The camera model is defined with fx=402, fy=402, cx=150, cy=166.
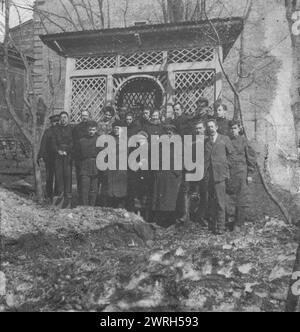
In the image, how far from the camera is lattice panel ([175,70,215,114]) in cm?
788

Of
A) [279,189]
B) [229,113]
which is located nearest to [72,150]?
[279,189]

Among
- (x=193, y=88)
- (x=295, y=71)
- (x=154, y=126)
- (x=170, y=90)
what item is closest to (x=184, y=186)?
(x=154, y=126)

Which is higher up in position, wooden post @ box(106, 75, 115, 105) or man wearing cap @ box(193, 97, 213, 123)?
wooden post @ box(106, 75, 115, 105)

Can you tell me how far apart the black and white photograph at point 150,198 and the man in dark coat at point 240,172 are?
2 cm

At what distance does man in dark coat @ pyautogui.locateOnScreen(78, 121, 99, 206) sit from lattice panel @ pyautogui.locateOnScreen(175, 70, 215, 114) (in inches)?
92.6

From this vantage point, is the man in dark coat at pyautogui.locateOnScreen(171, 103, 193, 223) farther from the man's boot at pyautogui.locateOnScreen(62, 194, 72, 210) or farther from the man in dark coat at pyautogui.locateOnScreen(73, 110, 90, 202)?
the man's boot at pyautogui.locateOnScreen(62, 194, 72, 210)

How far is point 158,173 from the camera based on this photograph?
625 centimetres

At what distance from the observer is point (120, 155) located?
646 centimetres

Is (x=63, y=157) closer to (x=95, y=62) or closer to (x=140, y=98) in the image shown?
(x=95, y=62)

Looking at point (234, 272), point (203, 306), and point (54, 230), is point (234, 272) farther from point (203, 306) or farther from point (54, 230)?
point (54, 230)

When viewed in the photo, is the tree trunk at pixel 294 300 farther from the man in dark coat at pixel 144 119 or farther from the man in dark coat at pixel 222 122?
the man in dark coat at pixel 144 119

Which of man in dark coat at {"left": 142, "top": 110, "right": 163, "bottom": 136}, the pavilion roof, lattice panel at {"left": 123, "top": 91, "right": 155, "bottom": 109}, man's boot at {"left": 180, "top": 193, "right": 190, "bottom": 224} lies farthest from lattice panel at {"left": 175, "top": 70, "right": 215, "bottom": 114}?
lattice panel at {"left": 123, "top": 91, "right": 155, "bottom": 109}

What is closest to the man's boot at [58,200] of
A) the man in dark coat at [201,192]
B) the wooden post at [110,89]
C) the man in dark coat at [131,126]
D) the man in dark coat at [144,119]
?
the man in dark coat at [131,126]
